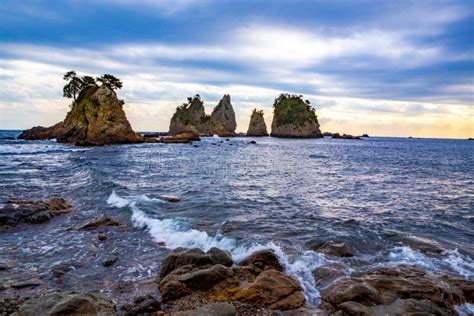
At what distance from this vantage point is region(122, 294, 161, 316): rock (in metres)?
7.51

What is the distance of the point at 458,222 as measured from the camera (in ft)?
54.8

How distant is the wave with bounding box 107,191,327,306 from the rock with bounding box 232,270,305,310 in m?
0.42

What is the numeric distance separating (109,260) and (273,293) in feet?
18.4

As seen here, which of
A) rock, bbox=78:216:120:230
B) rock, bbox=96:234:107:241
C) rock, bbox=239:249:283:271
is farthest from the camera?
rock, bbox=78:216:120:230

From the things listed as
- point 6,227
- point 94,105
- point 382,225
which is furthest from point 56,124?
point 382,225

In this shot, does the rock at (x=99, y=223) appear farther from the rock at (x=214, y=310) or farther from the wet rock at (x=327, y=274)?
the wet rock at (x=327, y=274)

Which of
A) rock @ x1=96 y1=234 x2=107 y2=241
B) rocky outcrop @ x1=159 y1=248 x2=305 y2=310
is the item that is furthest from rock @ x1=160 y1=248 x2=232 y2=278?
rock @ x1=96 y1=234 x2=107 y2=241

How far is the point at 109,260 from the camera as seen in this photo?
1080cm

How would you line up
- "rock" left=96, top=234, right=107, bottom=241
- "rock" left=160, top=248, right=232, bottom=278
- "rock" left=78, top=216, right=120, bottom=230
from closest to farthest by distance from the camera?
"rock" left=160, top=248, right=232, bottom=278 < "rock" left=96, top=234, right=107, bottom=241 < "rock" left=78, top=216, right=120, bottom=230

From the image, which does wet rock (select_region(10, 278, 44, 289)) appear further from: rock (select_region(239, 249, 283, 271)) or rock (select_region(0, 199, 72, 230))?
rock (select_region(0, 199, 72, 230))

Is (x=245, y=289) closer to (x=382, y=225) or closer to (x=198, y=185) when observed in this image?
(x=382, y=225)

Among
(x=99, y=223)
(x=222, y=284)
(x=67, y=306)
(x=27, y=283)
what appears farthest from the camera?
(x=99, y=223)

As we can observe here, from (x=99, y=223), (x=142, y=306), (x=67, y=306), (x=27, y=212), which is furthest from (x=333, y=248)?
(x=27, y=212)

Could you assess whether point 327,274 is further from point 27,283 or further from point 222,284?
point 27,283
